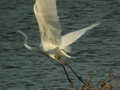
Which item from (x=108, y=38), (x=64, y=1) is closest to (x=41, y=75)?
(x=108, y=38)

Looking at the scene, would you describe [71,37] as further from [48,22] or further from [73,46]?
[73,46]

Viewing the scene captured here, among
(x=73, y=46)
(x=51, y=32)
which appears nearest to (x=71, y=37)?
(x=51, y=32)

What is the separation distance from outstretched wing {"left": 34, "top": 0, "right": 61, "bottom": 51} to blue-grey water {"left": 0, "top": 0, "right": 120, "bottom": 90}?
164 centimetres

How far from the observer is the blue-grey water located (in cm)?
794

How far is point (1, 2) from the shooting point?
12219 mm

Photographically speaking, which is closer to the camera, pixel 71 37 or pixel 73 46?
pixel 71 37

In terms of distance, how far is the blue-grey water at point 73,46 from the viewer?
26.0ft

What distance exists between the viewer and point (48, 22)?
15.7ft

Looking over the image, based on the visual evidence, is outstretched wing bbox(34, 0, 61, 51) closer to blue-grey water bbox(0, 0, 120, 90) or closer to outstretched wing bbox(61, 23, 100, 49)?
outstretched wing bbox(61, 23, 100, 49)

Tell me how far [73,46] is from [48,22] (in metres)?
4.52

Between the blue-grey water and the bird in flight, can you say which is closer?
the bird in flight

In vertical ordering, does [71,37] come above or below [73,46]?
above

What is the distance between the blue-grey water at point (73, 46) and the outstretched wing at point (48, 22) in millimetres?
1640

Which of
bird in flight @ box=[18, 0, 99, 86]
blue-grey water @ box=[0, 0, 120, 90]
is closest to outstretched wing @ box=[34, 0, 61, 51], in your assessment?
bird in flight @ box=[18, 0, 99, 86]
